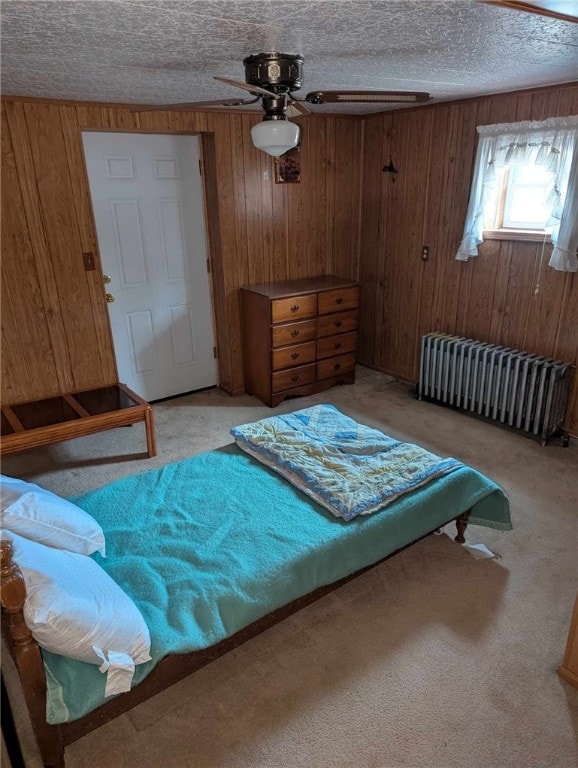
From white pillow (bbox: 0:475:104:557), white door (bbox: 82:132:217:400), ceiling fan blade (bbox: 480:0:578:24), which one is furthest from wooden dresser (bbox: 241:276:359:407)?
ceiling fan blade (bbox: 480:0:578:24)

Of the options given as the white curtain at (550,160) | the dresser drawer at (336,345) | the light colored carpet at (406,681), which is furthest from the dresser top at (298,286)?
the light colored carpet at (406,681)

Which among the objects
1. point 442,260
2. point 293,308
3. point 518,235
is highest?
point 518,235

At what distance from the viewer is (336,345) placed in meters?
4.59

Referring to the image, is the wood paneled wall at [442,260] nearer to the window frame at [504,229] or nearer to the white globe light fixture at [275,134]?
the window frame at [504,229]

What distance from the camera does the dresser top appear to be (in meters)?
4.18

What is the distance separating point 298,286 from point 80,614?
339 cm

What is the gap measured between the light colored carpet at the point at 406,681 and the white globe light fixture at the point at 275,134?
1974 mm

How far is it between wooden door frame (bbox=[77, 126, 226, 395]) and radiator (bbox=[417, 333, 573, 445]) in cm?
175

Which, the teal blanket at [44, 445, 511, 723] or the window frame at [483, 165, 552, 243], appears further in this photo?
the window frame at [483, 165, 552, 243]

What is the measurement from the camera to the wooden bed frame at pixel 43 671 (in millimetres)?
1347

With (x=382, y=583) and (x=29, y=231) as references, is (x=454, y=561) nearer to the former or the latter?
(x=382, y=583)

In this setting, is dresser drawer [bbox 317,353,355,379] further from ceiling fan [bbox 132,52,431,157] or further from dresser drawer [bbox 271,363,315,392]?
ceiling fan [bbox 132,52,431,157]

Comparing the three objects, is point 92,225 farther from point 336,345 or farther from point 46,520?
point 46,520

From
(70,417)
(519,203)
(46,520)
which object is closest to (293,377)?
(70,417)
